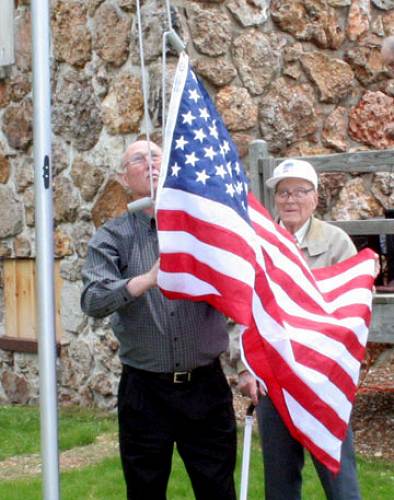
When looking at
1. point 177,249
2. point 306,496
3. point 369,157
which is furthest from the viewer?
point 369,157

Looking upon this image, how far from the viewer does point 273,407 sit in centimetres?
443

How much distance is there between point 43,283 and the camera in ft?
13.4

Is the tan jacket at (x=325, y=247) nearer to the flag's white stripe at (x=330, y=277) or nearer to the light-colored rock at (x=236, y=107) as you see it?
the flag's white stripe at (x=330, y=277)

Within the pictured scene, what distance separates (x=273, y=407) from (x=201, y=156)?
1159mm

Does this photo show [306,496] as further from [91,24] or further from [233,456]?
[91,24]

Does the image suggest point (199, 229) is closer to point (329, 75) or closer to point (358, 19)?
point (329, 75)

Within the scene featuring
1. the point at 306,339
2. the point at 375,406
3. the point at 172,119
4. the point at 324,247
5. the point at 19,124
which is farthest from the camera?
the point at 19,124

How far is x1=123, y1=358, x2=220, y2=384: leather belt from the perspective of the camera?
14.1 ft

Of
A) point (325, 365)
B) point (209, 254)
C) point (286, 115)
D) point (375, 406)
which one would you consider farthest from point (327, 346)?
point (286, 115)

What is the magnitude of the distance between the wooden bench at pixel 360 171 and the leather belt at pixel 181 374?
1.75 metres

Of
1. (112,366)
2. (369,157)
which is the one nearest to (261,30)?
(369,157)

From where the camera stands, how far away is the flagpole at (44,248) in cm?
404

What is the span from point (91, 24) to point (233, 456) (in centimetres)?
433

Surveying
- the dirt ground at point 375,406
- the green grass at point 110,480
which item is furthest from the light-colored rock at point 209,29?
the green grass at point 110,480
